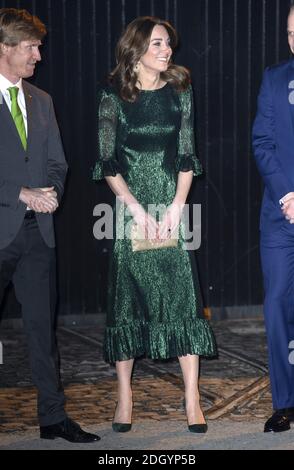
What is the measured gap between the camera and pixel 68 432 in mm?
5484

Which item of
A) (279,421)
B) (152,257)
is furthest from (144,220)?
(279,421)

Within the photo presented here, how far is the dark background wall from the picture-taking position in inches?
347

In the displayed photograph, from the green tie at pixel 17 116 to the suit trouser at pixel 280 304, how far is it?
1.48 meters

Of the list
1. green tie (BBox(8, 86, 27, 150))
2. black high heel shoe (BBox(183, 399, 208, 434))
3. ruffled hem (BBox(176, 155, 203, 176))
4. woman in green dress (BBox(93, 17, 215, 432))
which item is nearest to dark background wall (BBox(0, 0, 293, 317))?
woman in green dress (BBox(93, 17, 215, 432))

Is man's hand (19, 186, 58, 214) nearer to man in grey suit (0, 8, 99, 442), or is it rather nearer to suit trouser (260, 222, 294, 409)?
man in grey suit (0, 8, 99, 442)

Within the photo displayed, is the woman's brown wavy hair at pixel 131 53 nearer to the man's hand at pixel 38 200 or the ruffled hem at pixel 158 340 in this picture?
the man's hand at pixel 38 200

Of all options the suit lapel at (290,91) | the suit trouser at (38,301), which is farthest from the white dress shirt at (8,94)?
the suit lapel at (290,91)

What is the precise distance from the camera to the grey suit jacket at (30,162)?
535 centimetres

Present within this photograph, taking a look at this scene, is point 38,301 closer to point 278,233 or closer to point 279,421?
point 278,233

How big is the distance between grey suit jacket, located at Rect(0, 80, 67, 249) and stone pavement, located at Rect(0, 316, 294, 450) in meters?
1.18

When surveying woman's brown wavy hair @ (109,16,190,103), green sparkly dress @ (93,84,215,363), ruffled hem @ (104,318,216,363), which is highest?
woman's brown wavy hair @ (109,16,190,103)

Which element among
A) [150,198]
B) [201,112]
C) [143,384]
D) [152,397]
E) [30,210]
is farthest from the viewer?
[201,112]

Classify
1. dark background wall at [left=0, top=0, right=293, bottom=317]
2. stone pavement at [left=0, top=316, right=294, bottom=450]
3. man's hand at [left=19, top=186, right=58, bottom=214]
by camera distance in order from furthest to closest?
1. dark background wall at [left=0, top=0, right=293, bottom=317]
2. stone pavement at [left=0, top=316, right=294, bottom=450]
3. man's hand at [left=19, top=186, right=58, bottom=214]

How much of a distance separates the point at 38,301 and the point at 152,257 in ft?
2.38
